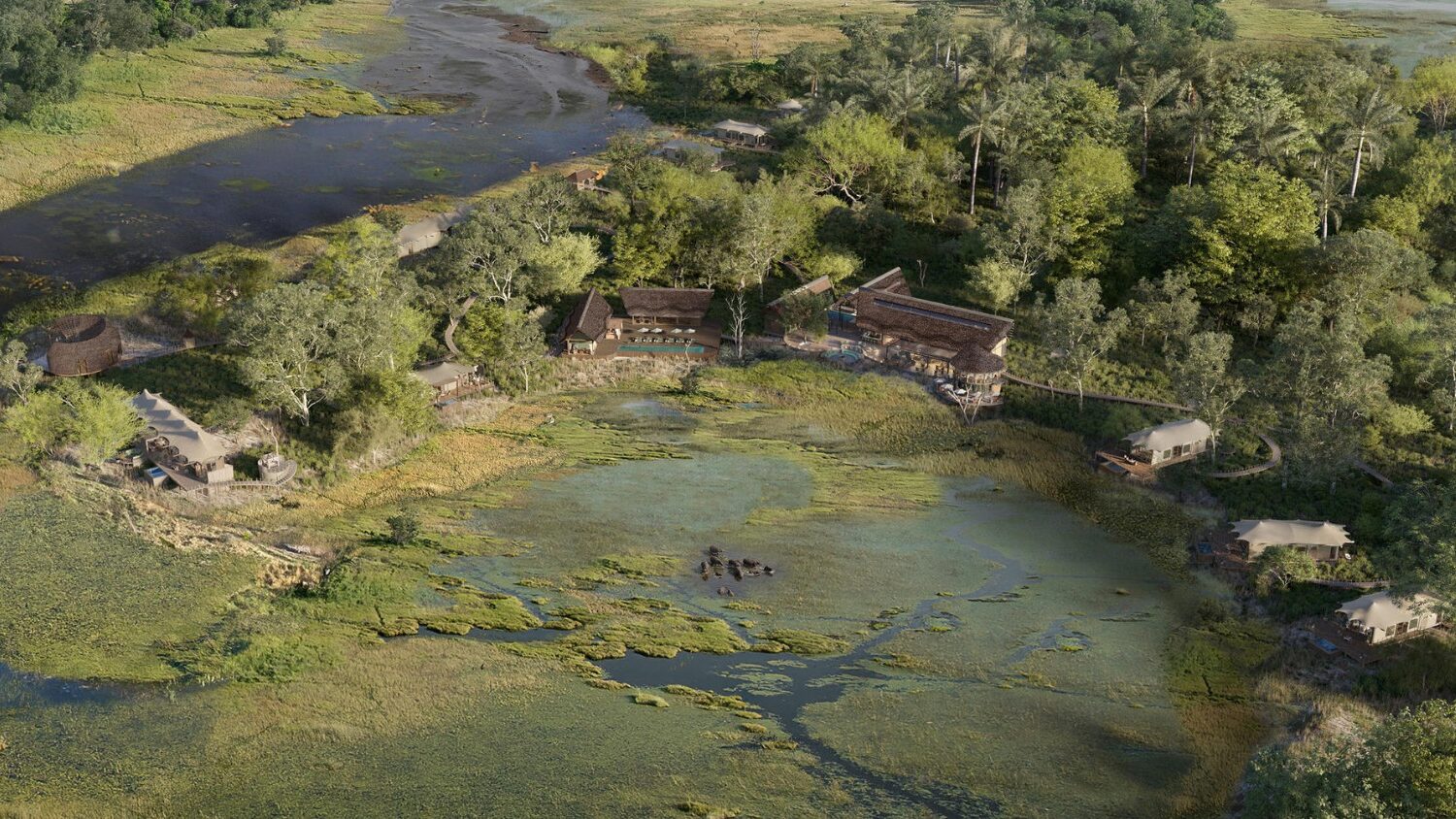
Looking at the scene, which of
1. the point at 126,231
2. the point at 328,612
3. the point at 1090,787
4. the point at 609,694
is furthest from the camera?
the point at 126,231

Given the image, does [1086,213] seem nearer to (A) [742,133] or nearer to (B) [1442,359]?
(B) [1442,359]

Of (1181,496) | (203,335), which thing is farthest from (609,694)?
(203,335)

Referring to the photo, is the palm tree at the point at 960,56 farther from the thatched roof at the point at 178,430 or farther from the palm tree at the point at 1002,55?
the thatched roof at the point at 178,430

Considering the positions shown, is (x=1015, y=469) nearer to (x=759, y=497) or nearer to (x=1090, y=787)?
(x=759, y=497)

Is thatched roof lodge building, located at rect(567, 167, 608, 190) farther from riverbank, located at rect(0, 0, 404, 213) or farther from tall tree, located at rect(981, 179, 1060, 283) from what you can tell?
tall tree, located at rect(981, 179, 1060, 283)

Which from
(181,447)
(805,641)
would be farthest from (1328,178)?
(181,447)

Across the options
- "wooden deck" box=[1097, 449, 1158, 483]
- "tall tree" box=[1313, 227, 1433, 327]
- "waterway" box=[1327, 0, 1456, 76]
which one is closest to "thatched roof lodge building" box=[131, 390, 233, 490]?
"wooden deck" box=[1097, 449, 1158, 483]

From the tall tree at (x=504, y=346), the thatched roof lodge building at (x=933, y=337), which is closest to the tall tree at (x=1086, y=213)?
the thatched roof lodge building at (x=933, y=337)
